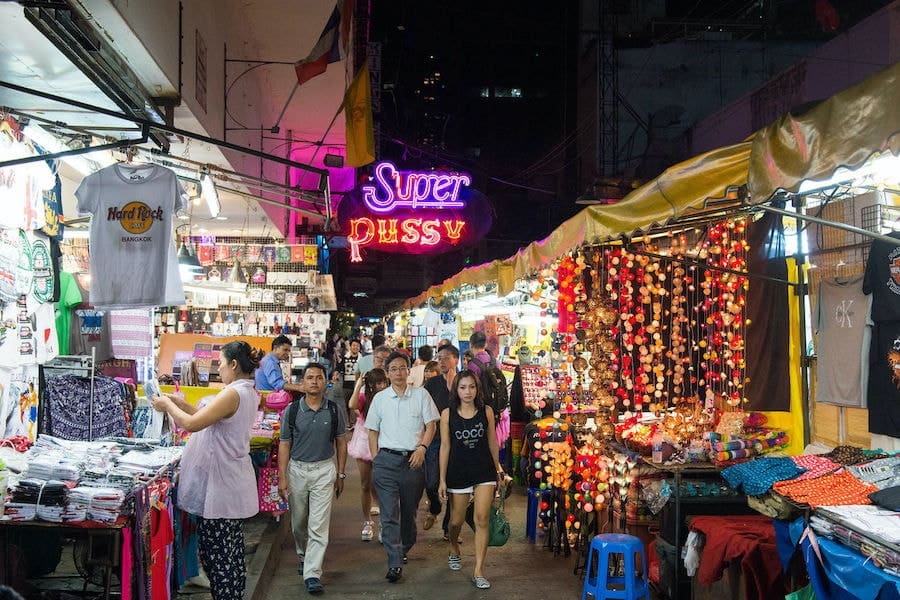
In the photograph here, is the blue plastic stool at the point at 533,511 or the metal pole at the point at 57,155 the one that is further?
the blue plastic stool at the point at 533,511

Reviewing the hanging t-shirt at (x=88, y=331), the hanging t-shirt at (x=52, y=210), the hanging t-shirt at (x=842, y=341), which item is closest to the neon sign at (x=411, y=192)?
the hanging t-shirt at (x=88, y=331)

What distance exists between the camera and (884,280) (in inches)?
228

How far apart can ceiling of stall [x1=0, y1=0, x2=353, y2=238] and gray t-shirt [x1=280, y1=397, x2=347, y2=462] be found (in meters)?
2.18

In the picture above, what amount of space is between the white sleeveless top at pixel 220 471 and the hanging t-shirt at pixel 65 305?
87.0 inches

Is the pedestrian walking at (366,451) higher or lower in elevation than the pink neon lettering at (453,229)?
lower

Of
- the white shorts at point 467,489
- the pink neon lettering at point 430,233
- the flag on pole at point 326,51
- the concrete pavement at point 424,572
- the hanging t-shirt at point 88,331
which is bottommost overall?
the concrete pavement at point 424,572

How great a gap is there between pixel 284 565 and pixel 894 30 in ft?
36.7

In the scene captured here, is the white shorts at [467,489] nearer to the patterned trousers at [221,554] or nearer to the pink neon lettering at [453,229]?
the patterned trousers at [221,554]

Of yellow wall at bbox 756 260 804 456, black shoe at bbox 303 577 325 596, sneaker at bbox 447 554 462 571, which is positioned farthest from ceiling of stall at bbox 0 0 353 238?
yellow wall at bbox 756 260 804 456

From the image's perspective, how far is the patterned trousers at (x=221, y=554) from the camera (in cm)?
Result: 560

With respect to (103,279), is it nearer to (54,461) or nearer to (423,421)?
(54,461)

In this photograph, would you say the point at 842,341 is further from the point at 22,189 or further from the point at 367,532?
the point at 22,189

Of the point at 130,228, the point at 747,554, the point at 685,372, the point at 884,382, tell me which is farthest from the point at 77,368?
the point at 884,382

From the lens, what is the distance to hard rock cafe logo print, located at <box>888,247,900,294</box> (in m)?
5.68
